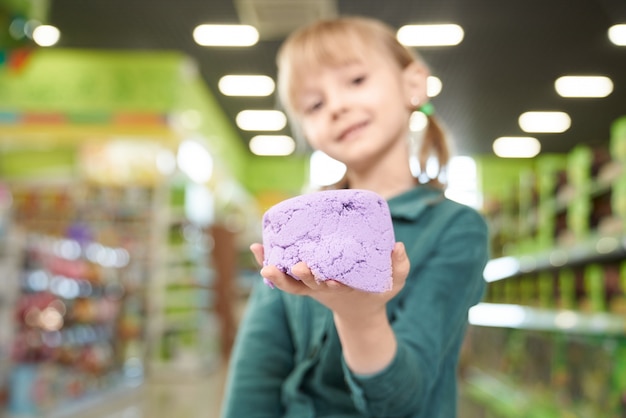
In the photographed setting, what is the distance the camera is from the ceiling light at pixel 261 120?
36.2ft

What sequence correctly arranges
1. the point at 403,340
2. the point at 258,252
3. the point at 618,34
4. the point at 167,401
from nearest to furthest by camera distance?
1. the point at 258,252
2. the point at 403,340
3. the point at 167,401
4. the point at 618,34

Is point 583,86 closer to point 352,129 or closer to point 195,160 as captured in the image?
point 195,160

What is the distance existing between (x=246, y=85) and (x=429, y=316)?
9099 mm

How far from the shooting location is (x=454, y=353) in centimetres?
97

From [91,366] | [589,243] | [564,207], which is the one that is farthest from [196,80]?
[589,243]

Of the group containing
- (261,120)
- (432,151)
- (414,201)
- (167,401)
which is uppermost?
(261,120)

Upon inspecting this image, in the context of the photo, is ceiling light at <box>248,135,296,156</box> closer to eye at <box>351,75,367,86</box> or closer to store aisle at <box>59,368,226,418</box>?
store aisle at <box>59,368,226,418</box>

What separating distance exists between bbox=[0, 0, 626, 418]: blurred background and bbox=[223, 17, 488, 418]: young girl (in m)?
1.99

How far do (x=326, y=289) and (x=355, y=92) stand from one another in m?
0.39

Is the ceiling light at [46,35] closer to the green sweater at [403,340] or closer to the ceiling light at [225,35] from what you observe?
the ceiling light at [225,35]

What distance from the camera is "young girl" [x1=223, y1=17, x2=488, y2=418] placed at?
2.78 ft

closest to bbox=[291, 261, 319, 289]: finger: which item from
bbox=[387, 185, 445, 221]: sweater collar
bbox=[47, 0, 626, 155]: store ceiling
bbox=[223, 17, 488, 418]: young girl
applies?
bbox=[223, 17, 488, 418]: young girl

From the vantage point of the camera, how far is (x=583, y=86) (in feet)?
30.1

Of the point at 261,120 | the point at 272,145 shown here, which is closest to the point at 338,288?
the point at 261,120
